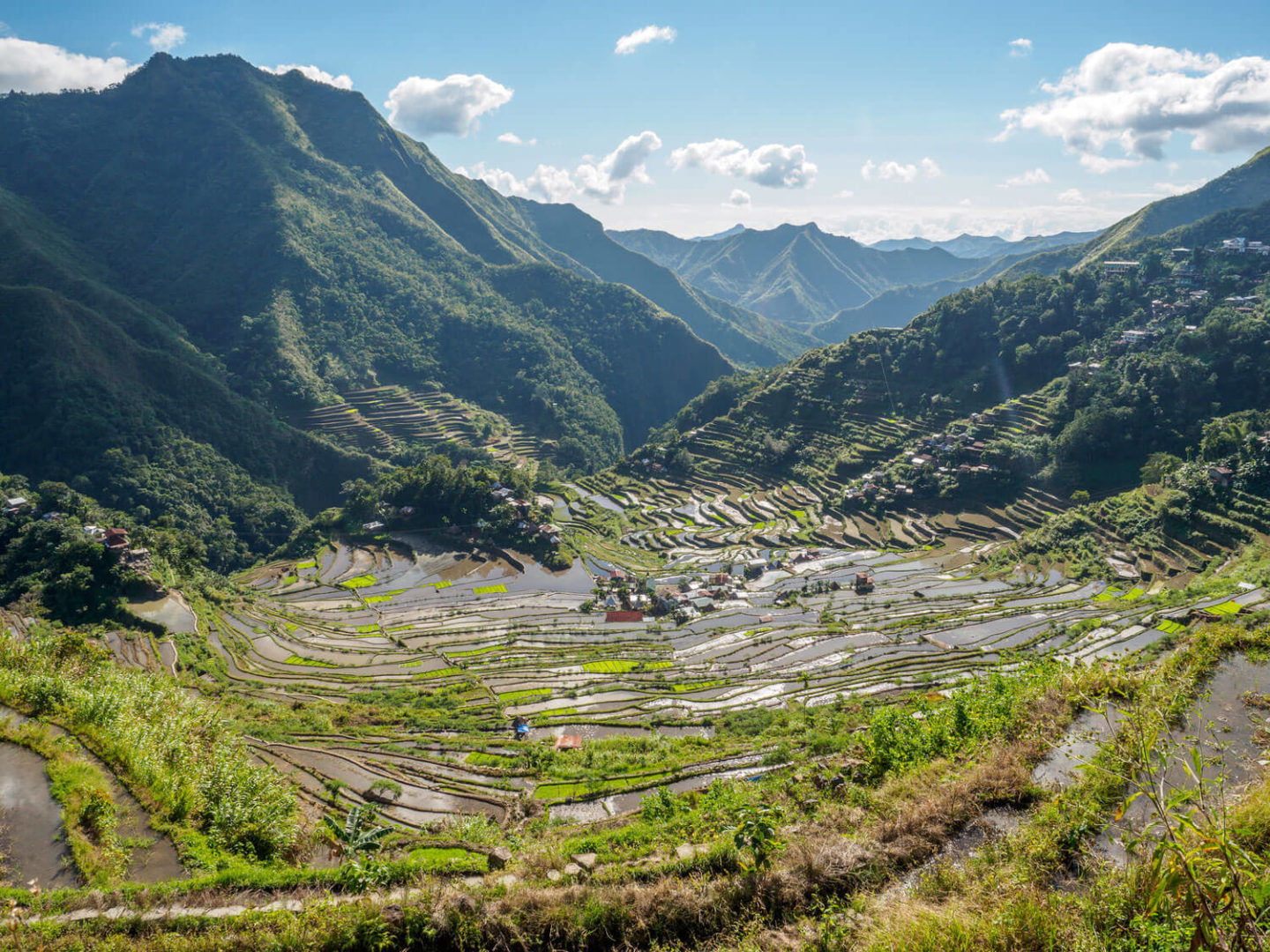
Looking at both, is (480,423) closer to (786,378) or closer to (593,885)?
(786,378)

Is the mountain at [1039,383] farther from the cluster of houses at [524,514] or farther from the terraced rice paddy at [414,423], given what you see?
the terraced rice paddy at [414,423]

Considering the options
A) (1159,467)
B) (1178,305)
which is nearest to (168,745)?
(1159,467)

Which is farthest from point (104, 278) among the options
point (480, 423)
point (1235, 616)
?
point (1235, 616)

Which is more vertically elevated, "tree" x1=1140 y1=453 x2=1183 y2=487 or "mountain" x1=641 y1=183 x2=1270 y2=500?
"mountain" x1=641 y1=183 x2=1270 y2=500

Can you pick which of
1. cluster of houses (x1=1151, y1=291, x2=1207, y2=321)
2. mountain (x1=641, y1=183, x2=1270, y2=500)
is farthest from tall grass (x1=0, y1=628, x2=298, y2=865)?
cluster of houses (x1=1151, y1=291, x2=1207, y2=321)

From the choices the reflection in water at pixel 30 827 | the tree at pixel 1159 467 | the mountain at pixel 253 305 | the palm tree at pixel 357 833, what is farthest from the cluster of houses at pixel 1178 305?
the reflection in water at pixel 30 827

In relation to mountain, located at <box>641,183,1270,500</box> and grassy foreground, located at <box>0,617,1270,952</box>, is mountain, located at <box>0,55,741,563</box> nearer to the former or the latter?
mountain, located at <box>641,183,1270,500</box>

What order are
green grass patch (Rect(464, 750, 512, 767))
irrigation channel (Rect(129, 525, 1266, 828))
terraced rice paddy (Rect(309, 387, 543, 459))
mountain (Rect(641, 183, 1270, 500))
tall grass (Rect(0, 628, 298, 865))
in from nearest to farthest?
tall grass (Rect(0, 628, 298, 865)) < irrigation channel (Rect(129, 525, 1266, 828)) < green grass patch (Rect(464, 750, 512, 767)) < mountain (Rect(641, 183, 1270, 500)) < terraced rice paddy (Rect(309, 387, 543, 459))
